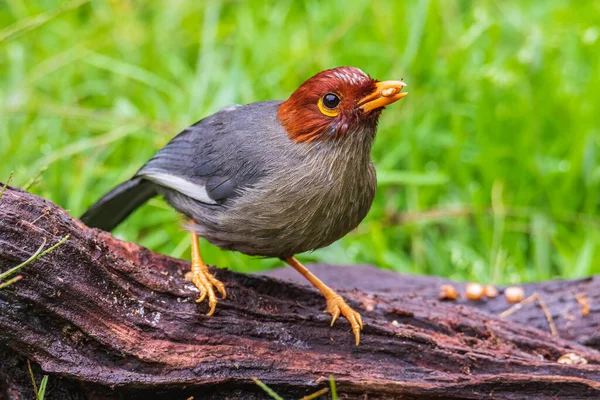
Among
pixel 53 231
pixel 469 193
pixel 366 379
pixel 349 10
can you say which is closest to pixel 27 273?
pixel 53 231

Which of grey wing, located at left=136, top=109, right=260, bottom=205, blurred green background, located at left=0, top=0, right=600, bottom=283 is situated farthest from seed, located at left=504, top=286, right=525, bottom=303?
grey wing, located at left=136, top=109, right=260, bottom=205

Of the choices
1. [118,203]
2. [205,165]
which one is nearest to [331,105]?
[205,165]

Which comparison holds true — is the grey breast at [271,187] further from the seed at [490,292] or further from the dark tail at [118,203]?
the seed at [490,292]

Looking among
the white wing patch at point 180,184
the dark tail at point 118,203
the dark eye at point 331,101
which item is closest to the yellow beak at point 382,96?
the dark eye at point 331,101

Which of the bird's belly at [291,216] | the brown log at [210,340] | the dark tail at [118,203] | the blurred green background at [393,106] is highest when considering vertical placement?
the blurred green background at [393,106]

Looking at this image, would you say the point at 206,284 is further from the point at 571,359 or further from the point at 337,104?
the point at 571,359

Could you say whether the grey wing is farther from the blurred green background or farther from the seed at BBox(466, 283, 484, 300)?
the seed at BBox(466, 283, 484, 300)
